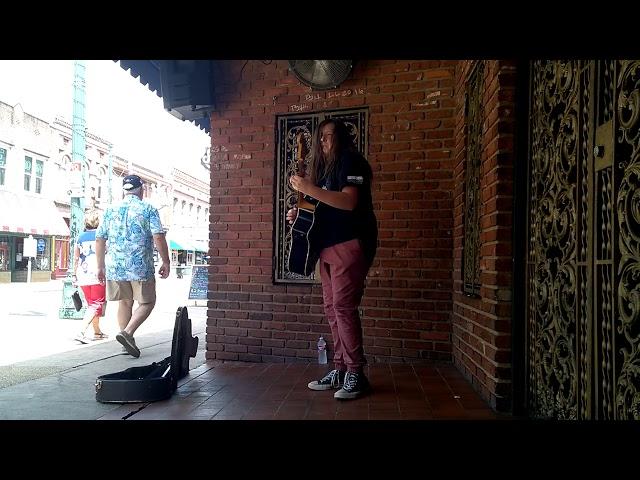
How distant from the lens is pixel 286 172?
16.0 feet

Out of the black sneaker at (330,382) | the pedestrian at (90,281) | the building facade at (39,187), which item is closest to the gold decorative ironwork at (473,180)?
the black sneaker at (330,382)

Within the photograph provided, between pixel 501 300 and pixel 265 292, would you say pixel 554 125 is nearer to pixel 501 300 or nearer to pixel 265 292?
pixel 501 300

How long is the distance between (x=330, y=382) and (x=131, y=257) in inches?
A: 98.8

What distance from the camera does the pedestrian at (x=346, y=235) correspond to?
3266 mm

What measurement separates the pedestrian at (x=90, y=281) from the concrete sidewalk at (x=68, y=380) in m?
0.36

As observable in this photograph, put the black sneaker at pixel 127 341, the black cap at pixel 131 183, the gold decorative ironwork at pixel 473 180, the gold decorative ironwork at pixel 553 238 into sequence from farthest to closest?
the black cap at pixel 131 183 < the black sneaker at pixel 127 341 < the gold decorative ironwork at pixel 473 180 < the gold decorative ironwork at pixel 553 238

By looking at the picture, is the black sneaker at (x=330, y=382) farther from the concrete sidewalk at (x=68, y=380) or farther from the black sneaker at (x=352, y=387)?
the concrete sidewalk at (x=68, y=380)

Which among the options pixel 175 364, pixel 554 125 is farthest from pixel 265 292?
pixel 554 125

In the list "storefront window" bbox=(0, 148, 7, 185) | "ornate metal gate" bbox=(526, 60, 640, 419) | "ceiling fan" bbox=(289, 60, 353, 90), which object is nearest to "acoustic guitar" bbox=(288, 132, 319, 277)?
"ornate metal gate" bbox=(526, 60, 640, 419)

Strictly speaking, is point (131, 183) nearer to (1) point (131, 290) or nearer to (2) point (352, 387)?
(1) point (131, 290)

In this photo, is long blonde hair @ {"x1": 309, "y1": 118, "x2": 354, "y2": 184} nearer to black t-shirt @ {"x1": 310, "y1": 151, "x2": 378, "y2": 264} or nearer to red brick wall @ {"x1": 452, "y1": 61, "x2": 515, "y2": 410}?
black t-shirt @ {"x1": 310, "y1": 151, "x2": 378, "y2": 264}

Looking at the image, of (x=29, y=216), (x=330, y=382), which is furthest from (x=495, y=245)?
(x=29, y=216)
